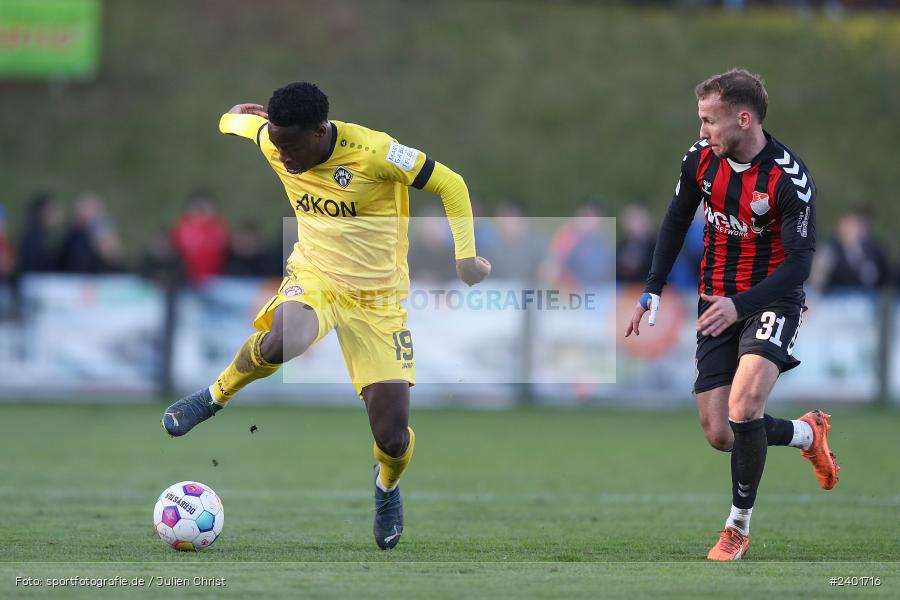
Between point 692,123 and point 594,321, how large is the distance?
47.1 feet

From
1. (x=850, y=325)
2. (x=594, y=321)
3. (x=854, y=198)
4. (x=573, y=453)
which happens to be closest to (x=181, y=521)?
(x=573, y=453)

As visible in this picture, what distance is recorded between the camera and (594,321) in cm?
1694

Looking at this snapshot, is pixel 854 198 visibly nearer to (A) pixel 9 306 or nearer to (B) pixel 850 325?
(B) pixel 850 325

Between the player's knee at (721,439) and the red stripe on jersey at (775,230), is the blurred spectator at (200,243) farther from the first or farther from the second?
the red stripe on jersey at (775,230)

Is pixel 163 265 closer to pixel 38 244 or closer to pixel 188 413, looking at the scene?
pixel 38 244

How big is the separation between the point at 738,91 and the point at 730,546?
2434 millimetres

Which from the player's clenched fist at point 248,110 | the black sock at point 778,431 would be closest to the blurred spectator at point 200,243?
the player's clenched fist at point 248,110

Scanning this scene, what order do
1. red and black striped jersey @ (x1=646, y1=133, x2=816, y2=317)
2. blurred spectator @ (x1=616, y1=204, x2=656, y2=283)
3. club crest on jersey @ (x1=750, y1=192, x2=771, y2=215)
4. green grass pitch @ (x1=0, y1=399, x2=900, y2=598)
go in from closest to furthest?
green grass pitch @ (x1=0, y1=399, x2=900, y2=598), red and black striped jersey @ (x1=646, y1=133, x2=816, y2=317), club crest on jersey @ (x1=750, y1=192, x2=771, y2=215), blurred spectator @ (x1=616, y1=204, x2=656, y2=283)

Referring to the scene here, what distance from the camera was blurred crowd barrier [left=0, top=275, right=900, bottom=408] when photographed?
16906mm

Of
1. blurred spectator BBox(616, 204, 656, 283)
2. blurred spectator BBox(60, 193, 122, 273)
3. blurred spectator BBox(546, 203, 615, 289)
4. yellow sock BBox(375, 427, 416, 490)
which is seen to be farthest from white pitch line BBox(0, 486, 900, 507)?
blurred spectator BBox(60, 193, 122, 273)

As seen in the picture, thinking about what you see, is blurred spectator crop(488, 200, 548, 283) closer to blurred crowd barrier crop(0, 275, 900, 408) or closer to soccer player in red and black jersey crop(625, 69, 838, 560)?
blurred crowd barrier crop(0, 275, 900, 408)

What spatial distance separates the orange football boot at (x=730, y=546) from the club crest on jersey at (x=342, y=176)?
282 centimetres

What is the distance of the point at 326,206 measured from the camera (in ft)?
24.6

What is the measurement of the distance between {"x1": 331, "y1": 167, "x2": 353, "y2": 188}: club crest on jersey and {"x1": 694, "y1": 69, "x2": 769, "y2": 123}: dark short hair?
6.49 feet
